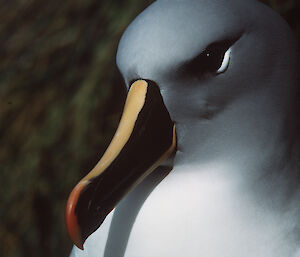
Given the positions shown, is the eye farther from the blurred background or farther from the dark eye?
the blurred background

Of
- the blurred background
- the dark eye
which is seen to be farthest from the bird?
the blurred background

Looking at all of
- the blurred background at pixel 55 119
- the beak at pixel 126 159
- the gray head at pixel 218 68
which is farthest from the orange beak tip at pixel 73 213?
the blurred background at pixel 55 119

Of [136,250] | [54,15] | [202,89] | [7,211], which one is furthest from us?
[54,15]

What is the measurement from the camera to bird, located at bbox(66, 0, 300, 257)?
1005mm

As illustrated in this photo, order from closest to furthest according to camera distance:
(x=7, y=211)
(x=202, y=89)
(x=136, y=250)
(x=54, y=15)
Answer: (x=202, y=89)
(x=136, y=250)
(x=7, y=211)
(x=54, y=15)

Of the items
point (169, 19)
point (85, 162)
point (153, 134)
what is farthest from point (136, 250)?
point (85, 162)

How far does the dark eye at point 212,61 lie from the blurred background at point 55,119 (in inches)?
45.9

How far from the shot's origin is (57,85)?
2252 millimetres

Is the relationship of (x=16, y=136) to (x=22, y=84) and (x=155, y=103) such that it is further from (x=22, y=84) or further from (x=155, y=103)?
(x=155, y=103)

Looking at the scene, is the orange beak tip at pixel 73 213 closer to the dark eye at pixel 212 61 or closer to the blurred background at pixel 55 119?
the dark eye at pixel 212 61

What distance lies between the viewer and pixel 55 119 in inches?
87.0

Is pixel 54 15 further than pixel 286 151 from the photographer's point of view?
Yes

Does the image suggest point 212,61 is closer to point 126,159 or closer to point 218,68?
point 218,68

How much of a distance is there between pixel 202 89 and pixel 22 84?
4.57 ft
